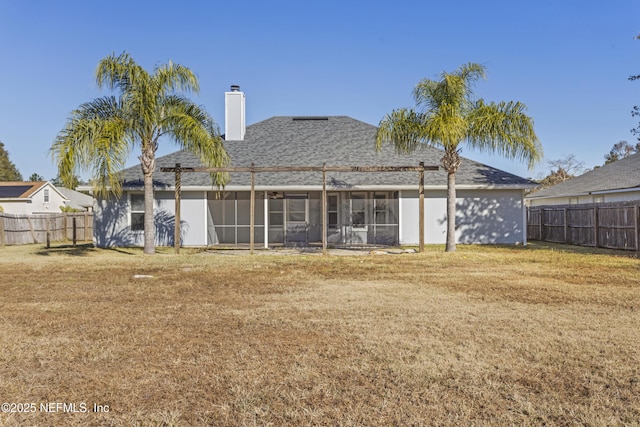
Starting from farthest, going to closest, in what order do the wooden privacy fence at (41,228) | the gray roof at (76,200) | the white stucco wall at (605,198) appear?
1. the gray roof at (76,200)
2. the wooden privacy fence at (41,228)
3. the white stucco wall at (605,198)

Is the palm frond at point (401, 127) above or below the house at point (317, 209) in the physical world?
above

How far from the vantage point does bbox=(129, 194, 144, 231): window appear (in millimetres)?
18812

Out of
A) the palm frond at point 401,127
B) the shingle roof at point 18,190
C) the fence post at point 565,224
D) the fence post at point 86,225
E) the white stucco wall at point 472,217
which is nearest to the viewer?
the palm frond at point 401,127

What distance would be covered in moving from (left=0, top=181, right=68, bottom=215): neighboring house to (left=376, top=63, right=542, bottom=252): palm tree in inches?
1236

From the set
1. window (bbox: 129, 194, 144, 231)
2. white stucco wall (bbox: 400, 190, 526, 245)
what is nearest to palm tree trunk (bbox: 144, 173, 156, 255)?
window (bbox: 129, 194, 144, 231)

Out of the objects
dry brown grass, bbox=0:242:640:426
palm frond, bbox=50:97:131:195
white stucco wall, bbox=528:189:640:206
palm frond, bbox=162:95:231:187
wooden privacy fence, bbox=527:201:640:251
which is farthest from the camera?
white stucco wall, bbox=528:189:640:206

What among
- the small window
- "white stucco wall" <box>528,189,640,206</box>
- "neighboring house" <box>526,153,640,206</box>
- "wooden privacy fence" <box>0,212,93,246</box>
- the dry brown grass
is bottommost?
the dry brown grass

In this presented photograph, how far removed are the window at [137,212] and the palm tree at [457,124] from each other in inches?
376

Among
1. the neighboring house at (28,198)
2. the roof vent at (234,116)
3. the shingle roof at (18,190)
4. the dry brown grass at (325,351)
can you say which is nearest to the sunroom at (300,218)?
the roof vent at (234,116)

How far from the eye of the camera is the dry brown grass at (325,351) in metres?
3.36

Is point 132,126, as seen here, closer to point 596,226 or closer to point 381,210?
point 381,210

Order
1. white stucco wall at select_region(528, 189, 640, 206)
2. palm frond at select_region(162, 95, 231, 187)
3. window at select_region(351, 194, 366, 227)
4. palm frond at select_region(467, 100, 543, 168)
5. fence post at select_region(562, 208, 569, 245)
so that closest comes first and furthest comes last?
palm frond at select_region(162, 95, 231, 187), palm frond at select_region(467, 100, 543, 168), window at select_region(351, 194, 366, 227), fence post at select_region(562, 208, 569, 245), white stucco wall at select_region(528, 189, 640, 206)

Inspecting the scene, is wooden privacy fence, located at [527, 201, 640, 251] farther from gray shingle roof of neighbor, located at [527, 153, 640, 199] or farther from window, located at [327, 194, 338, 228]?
window, located at [327, 194, 338, 228]

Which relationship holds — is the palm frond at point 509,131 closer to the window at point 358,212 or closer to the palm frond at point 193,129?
the window at point 358,212
